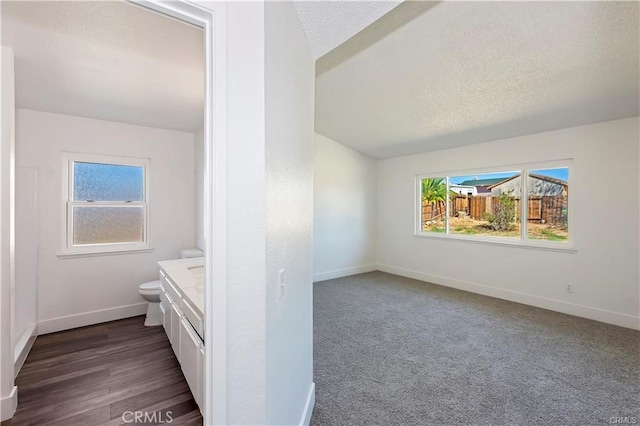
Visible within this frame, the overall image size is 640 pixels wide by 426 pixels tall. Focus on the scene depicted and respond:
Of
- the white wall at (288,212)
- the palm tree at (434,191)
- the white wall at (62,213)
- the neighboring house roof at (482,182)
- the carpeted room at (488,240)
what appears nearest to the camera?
the white wall at (288,212)

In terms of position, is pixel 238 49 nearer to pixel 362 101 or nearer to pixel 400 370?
pixel 400 370

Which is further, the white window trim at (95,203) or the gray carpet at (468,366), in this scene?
the white window trim at (95,203)

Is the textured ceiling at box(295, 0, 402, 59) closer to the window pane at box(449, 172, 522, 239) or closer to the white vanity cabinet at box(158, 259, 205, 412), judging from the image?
the white vanity cabinet at box(158, 259, 205, 412)

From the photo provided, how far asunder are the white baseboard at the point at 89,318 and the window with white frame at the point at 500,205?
466 centimetres

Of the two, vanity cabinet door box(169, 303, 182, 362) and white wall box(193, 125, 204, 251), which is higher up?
white wall box(193, 125, 204, 251)

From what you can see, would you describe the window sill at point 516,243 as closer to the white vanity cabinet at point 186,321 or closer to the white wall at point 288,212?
the white wall at point 288,212

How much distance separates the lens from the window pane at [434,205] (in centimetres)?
521

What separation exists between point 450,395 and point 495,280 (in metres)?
2.84

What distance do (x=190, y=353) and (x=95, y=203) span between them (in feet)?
8.38

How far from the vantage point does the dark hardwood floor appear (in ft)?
6.18
